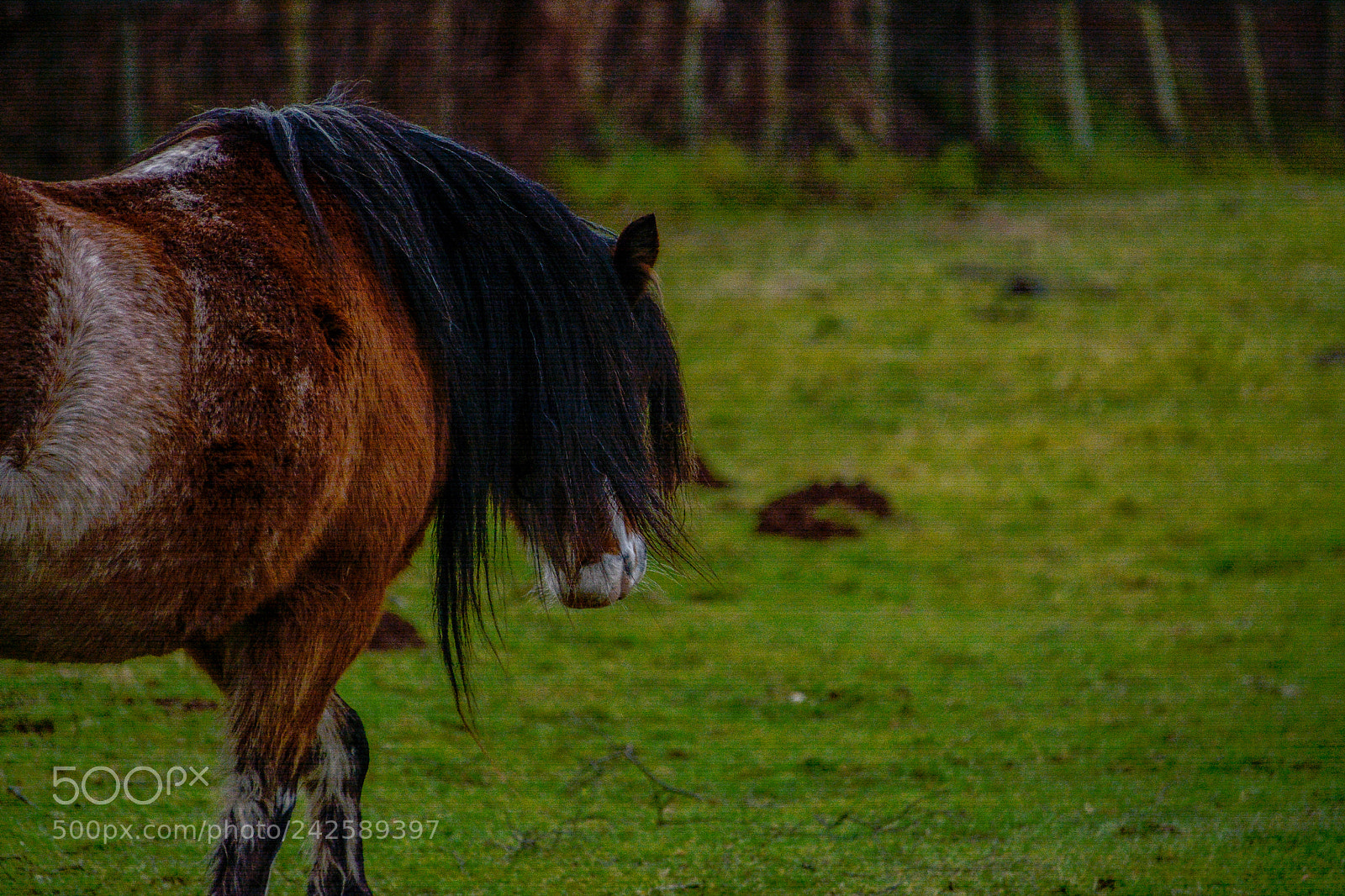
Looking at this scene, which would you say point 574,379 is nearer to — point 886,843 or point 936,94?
point 886,843

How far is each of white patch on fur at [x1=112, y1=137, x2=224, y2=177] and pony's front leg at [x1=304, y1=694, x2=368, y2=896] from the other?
59.6 inches

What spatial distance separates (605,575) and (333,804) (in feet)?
3.33

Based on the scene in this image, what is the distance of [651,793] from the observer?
503 cm

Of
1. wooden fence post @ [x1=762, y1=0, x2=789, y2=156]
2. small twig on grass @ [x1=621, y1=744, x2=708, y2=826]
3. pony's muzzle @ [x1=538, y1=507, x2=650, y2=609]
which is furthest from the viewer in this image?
wooden fence post @ [x1=762, y1=0, x2=789, y2=156]

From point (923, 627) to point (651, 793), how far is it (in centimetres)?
363

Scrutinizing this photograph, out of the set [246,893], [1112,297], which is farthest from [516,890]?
[1112,297]

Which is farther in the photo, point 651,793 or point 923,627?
point 923,627

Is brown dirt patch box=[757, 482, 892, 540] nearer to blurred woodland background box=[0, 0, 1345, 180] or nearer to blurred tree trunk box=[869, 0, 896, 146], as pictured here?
blurred woodland background box=[0, 0, 1345, 180]

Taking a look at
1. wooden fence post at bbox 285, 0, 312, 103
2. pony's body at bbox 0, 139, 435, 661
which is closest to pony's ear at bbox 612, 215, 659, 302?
pony's body at bbox 0, 139, 435, 661

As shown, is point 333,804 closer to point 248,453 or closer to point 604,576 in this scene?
point 604,576

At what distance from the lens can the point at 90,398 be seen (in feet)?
8.19

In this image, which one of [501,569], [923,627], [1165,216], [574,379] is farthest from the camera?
[1165,216]

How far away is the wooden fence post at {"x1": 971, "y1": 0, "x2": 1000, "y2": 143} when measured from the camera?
646 inches

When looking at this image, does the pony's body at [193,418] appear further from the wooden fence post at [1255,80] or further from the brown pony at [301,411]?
the wooden fence post at [1255,80]
